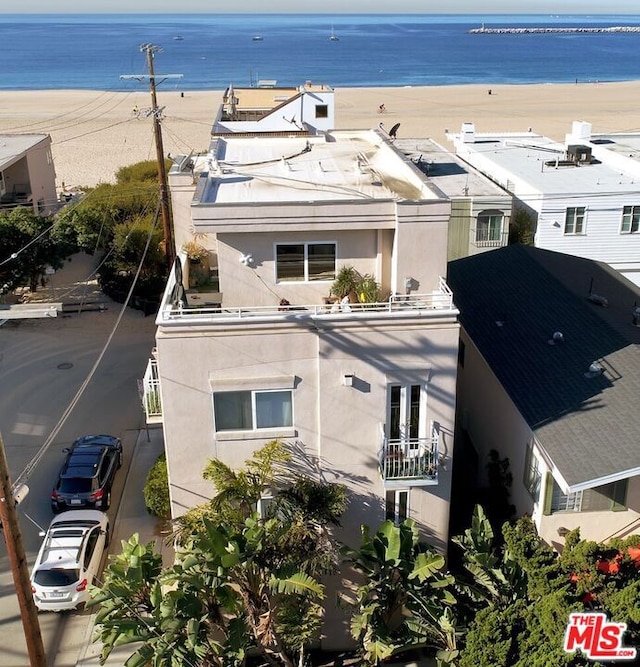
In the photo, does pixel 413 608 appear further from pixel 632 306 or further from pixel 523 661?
pixel 632 306

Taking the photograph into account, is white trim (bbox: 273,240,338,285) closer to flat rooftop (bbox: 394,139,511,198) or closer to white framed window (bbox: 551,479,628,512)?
white framed window (bbox: 551,479,628,512)

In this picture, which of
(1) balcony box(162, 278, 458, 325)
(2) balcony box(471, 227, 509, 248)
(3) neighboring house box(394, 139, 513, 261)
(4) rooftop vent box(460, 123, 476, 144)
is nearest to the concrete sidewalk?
(1) balcony box(162, 278, 458, 325)

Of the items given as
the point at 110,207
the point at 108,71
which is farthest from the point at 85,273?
the point at 108,71

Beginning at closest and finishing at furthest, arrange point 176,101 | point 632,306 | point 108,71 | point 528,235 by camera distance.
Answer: point 632,306 < point 528,235 < point 176,101 < point 108,71

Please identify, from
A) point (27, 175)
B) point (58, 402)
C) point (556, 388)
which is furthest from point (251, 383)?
point (27, 175)

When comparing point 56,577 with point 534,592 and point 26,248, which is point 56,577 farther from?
point 26,248
